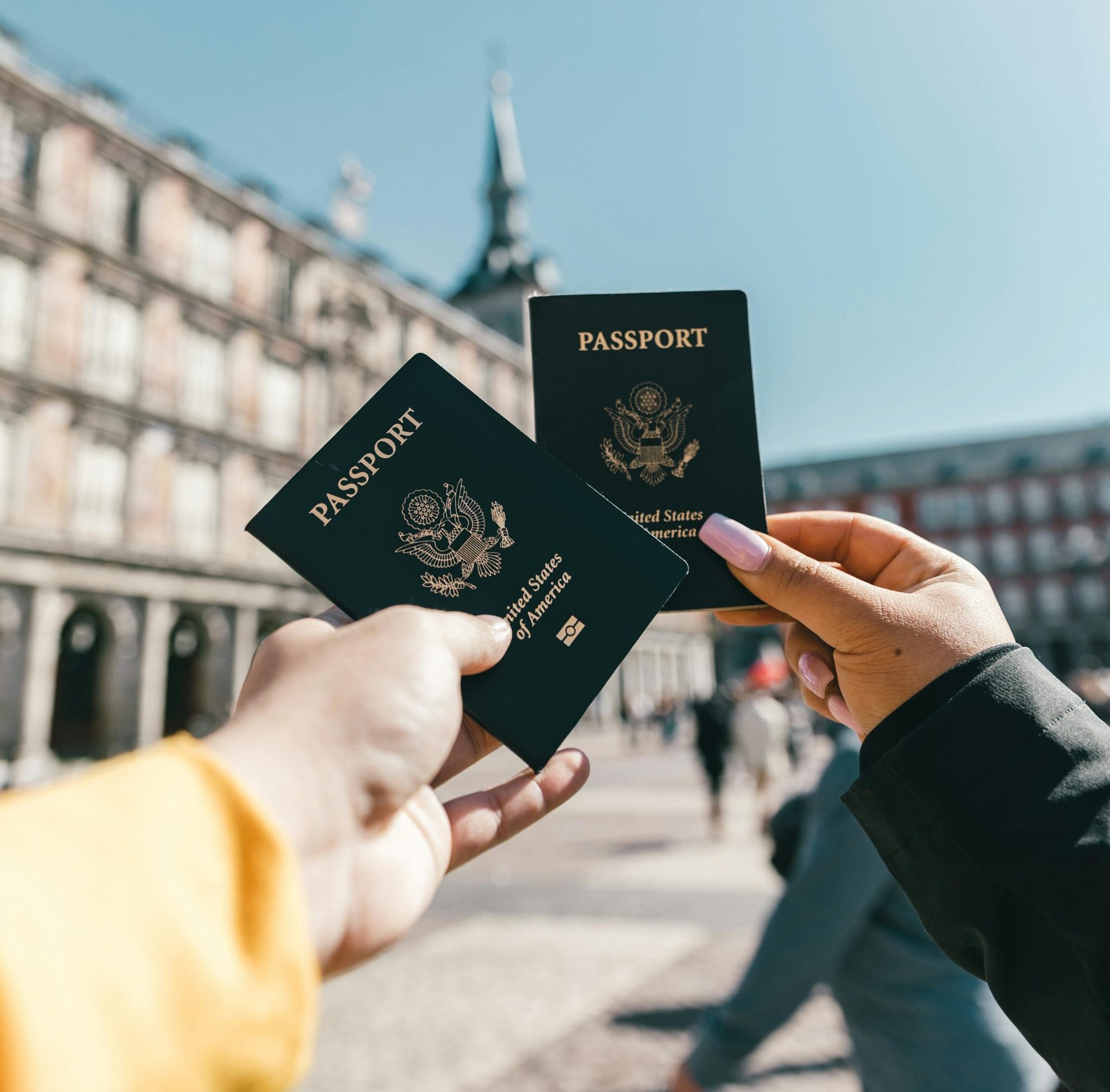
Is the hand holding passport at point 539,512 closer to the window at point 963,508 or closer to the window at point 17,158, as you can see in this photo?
the window at point 17,158

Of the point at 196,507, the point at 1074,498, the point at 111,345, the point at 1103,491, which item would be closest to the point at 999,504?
the point at 1074,498

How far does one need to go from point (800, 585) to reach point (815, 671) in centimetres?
21

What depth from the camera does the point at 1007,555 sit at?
6134 centimetres

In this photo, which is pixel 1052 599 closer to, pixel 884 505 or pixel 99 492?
pixel 884 505

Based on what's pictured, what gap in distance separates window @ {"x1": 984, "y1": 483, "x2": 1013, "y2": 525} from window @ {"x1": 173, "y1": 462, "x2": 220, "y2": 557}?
183ft

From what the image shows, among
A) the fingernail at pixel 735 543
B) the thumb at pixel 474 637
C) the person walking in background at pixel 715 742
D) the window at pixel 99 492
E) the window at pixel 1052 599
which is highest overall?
the window at pixel 99 492

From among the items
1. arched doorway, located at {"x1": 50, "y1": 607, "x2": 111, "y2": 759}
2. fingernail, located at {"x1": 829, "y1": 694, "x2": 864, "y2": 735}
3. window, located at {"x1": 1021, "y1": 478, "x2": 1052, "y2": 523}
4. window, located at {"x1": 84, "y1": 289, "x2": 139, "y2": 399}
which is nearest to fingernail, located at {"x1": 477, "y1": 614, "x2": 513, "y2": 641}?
fingernail, located at {"x1": 829, "y1": 694, "x2": 864, "y2": 735}

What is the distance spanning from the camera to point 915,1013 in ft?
7.77

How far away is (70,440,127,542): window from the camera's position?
74.1 ft

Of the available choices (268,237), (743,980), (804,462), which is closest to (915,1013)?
(743,980)

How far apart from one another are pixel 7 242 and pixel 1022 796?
2603cm

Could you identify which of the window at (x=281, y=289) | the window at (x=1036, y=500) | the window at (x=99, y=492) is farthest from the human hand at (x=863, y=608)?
the window at (x=1036, y=500)

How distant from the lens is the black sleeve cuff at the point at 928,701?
127 cm

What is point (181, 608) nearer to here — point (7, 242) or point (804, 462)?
point (7, 242)
